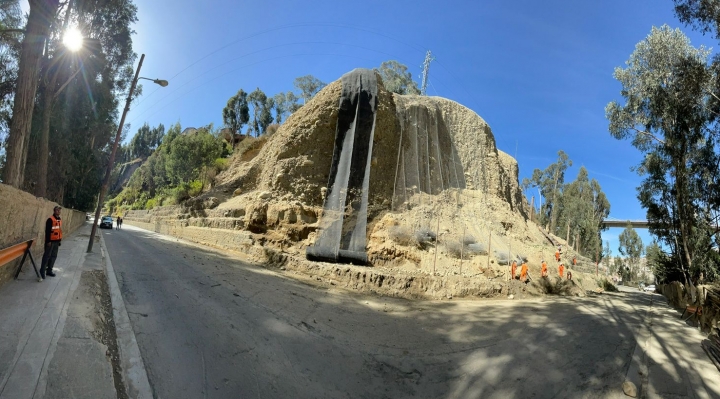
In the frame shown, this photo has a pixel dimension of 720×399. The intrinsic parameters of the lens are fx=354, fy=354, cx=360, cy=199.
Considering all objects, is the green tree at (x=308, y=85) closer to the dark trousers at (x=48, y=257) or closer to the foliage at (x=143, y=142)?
the dark trousers at (x=48, y=257)

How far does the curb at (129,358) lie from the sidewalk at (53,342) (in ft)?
0.45

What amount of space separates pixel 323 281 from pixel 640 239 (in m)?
74.7

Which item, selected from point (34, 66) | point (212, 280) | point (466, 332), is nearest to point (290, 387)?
point (466, 332)

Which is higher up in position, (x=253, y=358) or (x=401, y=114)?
(x=401, y=114)

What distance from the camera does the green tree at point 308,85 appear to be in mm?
47719

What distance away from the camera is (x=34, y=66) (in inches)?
404

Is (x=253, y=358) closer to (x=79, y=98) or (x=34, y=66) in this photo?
(x=34, y=66)

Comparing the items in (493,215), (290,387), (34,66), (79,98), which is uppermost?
(79,98)

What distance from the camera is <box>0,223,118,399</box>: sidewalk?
10.3 ft


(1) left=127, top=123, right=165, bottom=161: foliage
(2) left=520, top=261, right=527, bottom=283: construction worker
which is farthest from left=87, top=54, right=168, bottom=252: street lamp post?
(1) left=127, top=123, right=165, bottom=161: foliage

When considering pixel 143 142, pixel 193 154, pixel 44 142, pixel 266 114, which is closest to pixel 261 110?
pixel 266 114

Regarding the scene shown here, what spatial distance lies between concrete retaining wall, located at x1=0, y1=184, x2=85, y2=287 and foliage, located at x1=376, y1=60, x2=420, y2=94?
1380 inches

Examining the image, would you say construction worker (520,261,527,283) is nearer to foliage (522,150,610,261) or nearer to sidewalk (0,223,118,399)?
sidewalk (0,223,118,399)

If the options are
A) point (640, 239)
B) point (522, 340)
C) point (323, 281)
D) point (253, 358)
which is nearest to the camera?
point (253, 358)
